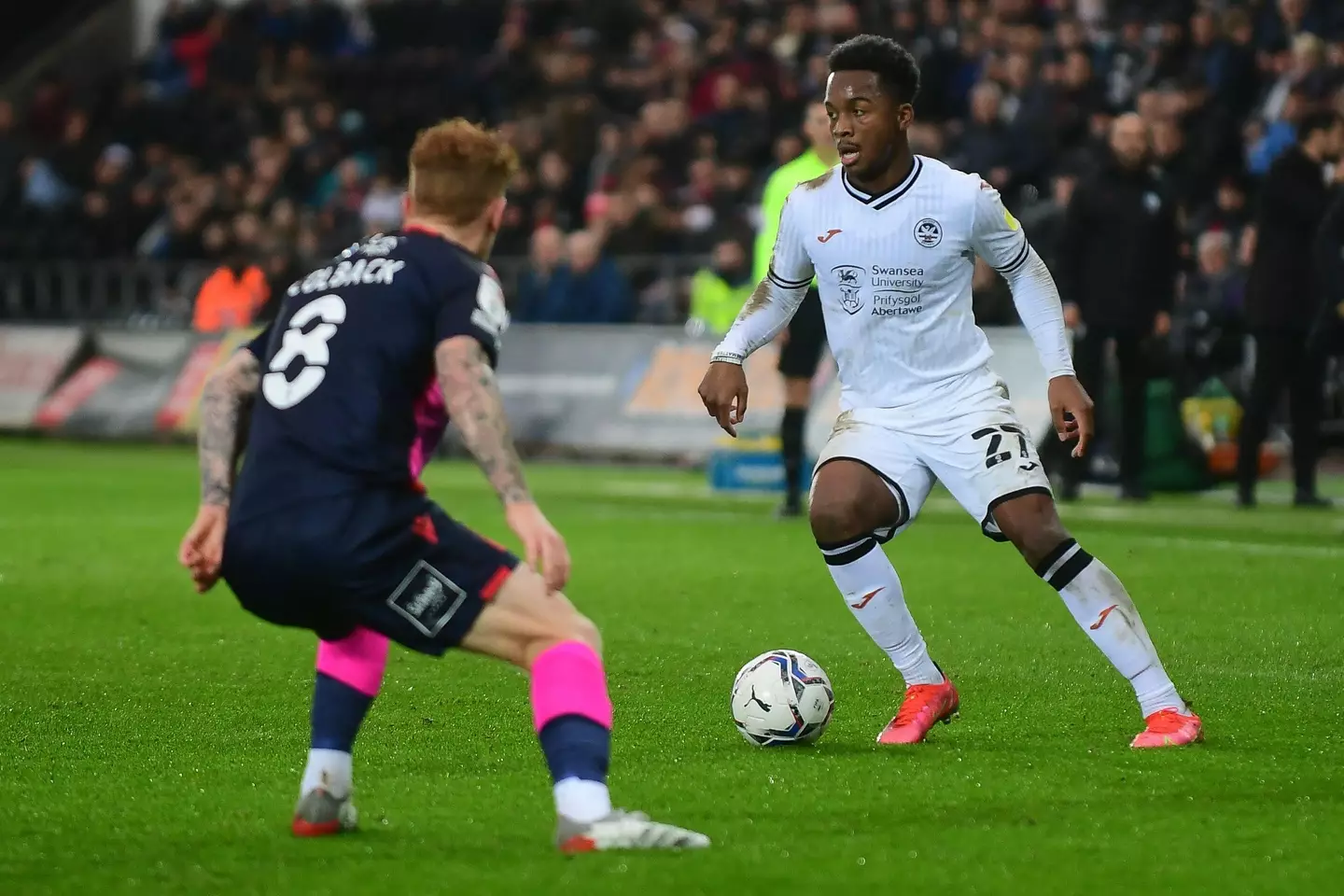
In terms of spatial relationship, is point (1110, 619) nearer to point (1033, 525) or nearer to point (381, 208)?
point (1033, 525)

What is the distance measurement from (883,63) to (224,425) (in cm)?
249

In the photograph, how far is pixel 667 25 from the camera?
23422 millimetres

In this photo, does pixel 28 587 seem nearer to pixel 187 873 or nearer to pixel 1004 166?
pixel 187 873

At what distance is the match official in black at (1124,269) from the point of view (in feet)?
Result: 45.4

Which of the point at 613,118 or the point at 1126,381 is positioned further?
the point at 613,118

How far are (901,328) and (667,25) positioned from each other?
695 inches

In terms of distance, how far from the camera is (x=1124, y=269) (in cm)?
1380

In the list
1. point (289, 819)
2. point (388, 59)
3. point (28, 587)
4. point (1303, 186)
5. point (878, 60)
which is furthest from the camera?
point (388, 59)

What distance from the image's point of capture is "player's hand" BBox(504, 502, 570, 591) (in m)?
4.27

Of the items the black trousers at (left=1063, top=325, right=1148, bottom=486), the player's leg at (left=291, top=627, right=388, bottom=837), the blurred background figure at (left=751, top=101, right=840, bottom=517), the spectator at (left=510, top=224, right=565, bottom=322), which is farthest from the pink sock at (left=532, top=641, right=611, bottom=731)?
the spectator at (left=510, top=224, right=565, bottom=322)

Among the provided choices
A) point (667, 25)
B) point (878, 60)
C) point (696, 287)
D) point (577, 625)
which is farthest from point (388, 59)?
point (577, 625)

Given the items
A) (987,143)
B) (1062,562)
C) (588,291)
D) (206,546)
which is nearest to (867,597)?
(1062,562)

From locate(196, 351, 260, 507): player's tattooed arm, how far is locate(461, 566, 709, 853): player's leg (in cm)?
63

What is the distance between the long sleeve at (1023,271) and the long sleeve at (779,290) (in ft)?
1.79
